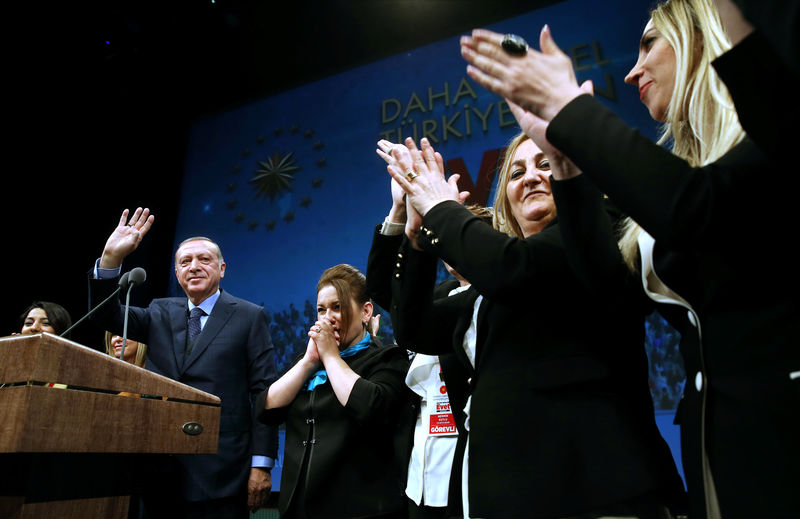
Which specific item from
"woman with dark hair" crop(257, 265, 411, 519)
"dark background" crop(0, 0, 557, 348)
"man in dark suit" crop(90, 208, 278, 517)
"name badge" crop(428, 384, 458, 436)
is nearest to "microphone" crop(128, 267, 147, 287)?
"man in dark suit" crop(90, 208, 278, 517)

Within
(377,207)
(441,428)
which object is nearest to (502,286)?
(441,428)

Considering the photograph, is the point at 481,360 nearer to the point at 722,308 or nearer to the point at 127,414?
the point at 722,308

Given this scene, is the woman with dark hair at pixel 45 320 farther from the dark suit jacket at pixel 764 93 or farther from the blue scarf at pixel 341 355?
the dark suit jacket at pixel 764 93

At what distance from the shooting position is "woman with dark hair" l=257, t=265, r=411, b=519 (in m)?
1.75

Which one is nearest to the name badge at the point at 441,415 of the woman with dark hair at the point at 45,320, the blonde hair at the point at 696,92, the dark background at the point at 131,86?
the blonde hair at the point at 696,92

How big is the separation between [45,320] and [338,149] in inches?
119

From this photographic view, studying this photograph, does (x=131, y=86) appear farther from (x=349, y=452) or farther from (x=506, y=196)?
(x=506, y=196)

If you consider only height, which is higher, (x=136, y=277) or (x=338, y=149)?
(x=338, y=149)

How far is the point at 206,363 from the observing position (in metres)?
2.35

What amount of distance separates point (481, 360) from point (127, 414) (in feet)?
2.74

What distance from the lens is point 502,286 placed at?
0.97 metres

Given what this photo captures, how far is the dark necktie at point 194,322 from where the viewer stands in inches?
98.5

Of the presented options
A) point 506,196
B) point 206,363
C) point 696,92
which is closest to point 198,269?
point 206,363

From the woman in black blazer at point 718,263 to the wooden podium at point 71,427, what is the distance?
3.34ft
